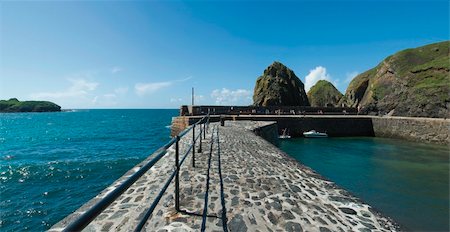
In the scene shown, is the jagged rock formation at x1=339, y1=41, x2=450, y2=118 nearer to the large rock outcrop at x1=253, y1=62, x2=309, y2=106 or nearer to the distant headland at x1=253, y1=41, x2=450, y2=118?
the distant headland at x1=253, y1=41, x2=450, y2=118

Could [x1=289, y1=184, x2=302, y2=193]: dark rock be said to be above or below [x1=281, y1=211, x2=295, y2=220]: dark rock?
above

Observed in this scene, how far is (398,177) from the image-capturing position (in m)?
11.8

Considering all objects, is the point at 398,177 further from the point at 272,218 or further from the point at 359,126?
the point at 359,126

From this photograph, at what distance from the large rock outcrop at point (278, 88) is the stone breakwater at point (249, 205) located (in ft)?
172

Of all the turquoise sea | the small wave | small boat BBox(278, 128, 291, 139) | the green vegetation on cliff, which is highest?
the green vegetation on cliff

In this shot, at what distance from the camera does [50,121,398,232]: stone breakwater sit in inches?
134

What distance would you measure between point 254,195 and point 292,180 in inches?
59.8

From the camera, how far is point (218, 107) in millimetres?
31422

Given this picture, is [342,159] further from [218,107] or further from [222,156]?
[218,107]

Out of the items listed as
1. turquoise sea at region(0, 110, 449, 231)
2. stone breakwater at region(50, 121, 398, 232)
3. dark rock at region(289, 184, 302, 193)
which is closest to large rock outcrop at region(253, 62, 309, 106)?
turquoise sea at region(0, 110, 449, 231)

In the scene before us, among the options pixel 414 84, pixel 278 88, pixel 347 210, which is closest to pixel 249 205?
pixel 347 210

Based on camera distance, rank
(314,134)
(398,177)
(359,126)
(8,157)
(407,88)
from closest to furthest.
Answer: (398,177)
(8,157)
(314,134)
(359,126)
(407,88)

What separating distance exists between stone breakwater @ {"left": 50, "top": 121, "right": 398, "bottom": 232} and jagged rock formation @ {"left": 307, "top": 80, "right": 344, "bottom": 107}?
74013 millimetres

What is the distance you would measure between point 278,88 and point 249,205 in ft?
188
